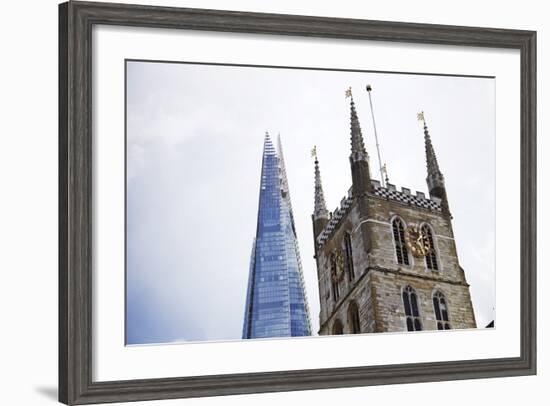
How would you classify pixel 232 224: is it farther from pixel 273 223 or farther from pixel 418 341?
pixel 418 341

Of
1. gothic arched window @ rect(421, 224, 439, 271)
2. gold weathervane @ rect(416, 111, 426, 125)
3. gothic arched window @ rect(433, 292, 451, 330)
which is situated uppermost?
gold weathervane @ rect(416, 111, 426, 125)

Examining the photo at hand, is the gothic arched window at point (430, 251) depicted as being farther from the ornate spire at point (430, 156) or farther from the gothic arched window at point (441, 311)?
the ornate spire at point (430, 156)

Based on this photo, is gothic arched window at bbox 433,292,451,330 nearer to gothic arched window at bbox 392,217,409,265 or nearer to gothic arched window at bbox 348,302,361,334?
gothic arched window at bbox 392,217,409,265

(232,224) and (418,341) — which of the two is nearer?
(232,224)

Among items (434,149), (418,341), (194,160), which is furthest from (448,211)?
(194,160)

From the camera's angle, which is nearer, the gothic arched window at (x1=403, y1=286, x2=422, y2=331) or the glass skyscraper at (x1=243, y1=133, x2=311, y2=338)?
the glass skyscraper at (x1=243, y1=133, x2=311, y2=338)

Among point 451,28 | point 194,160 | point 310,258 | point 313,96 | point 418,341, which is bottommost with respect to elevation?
point 418,341

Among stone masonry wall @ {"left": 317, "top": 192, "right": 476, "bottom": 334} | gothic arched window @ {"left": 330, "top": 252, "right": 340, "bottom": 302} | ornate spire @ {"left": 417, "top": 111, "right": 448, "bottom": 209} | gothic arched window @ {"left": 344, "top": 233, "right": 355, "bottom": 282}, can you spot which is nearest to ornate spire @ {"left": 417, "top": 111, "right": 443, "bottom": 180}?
ornate spire @ {"left": 417, "top": 111, "right": 448, "bottom": 209}

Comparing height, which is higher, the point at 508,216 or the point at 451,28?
the point at 451,28
